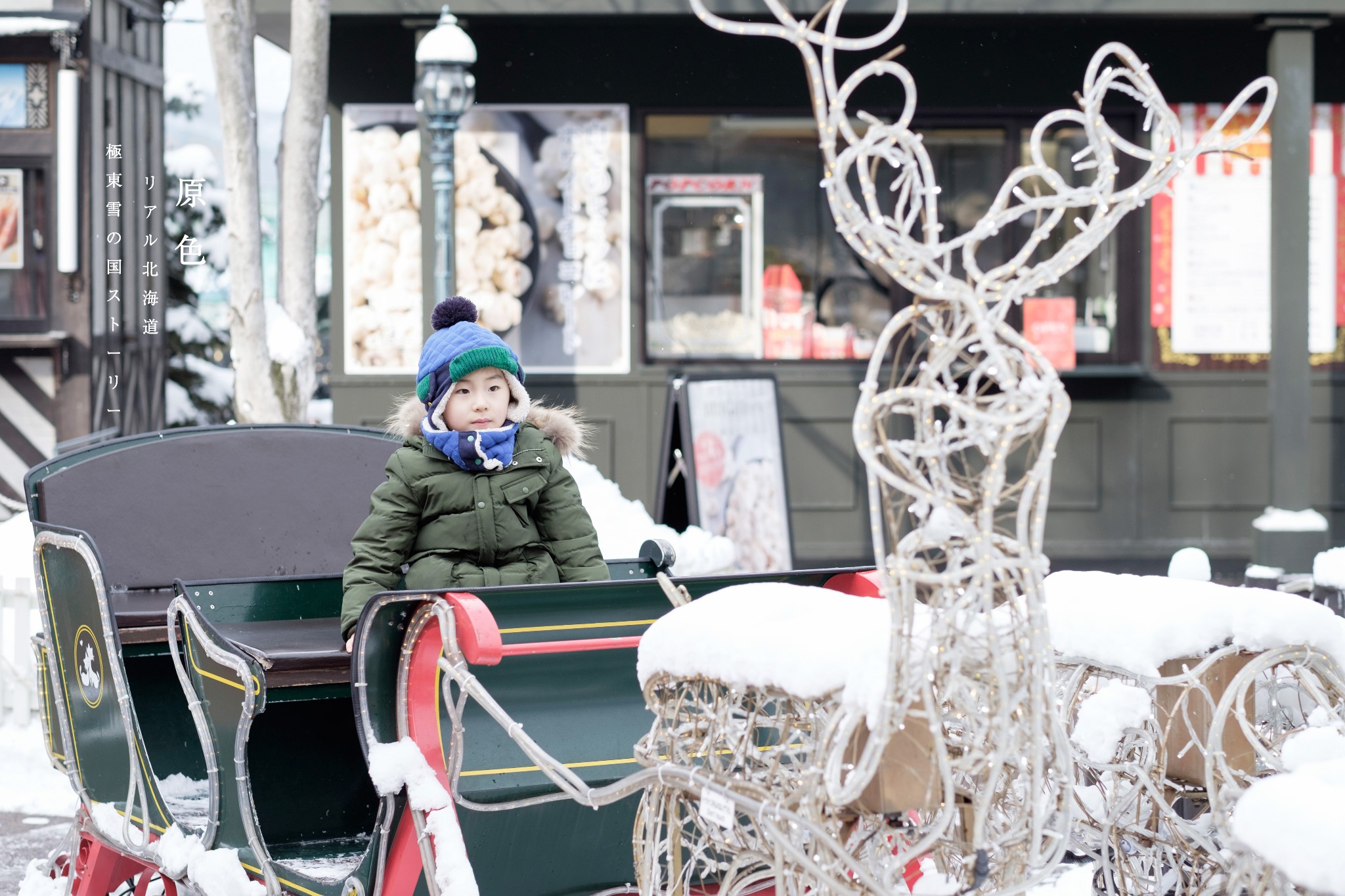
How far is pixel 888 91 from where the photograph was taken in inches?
390

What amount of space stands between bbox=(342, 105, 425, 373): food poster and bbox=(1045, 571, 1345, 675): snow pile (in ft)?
23.8

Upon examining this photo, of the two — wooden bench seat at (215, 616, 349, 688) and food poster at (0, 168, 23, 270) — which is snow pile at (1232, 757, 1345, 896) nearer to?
wooden bench seat at (215, 616, 349, 688)

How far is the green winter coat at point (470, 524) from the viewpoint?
3.58 m

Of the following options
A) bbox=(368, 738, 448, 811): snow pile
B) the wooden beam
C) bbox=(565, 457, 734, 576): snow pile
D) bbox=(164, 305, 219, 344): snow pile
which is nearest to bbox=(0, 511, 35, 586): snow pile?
bbox=(565, 457, 734, 576): snow pile

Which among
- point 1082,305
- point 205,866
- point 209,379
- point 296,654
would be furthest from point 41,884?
point 209,379

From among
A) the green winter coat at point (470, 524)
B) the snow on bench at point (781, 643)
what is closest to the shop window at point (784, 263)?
the green winter coat at point (470, 524)

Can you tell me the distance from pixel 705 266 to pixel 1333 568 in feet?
21.5

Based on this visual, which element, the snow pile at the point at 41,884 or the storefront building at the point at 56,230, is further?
the storefront building at the point at 56,230

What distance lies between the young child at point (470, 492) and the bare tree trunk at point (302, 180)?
498 centimetres

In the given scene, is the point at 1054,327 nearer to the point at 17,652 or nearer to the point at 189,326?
the point at 17,652

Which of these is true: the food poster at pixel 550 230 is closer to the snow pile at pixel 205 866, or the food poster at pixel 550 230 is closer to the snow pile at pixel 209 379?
the snow pile at pixel 205 866

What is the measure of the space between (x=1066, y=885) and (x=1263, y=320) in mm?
7332

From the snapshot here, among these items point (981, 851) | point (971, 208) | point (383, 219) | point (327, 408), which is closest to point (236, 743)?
point (981, 851)

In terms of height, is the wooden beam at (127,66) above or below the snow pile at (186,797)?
above
